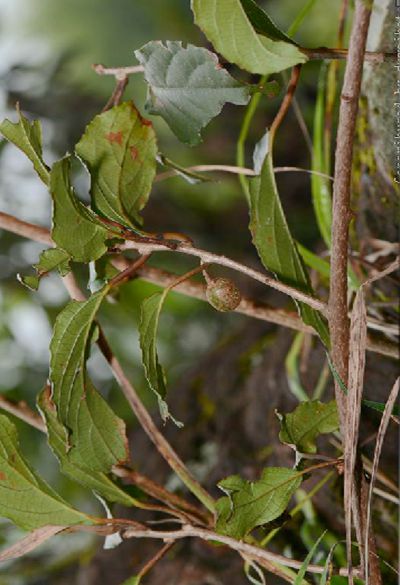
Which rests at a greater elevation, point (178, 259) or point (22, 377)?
point (178, 259)

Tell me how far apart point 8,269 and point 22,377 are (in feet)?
0.70

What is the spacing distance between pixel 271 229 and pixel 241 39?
0.37 feet

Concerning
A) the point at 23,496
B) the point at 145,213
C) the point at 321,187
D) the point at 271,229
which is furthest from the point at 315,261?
the point at 145,213

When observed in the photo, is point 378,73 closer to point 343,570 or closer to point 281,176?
point 343,570

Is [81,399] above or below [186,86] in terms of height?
below

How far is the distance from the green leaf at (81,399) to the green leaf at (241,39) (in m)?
0.15

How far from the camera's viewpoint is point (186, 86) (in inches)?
15.2

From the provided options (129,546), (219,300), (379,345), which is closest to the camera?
(219,300)

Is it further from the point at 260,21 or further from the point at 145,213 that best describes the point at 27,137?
the point at 145,213

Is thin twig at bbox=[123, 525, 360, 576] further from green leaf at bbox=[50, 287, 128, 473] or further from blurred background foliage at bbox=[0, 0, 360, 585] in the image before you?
blurred background foliage at bbox=[0, 0, 360, 585]

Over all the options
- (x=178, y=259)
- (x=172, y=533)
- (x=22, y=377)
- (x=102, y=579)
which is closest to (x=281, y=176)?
(x=178, y=259)

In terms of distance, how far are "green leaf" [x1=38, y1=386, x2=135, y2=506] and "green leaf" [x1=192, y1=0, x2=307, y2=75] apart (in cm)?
22

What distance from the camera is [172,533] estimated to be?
45 cm

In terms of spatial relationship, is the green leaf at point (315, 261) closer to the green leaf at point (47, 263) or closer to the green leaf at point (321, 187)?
the green leaf at point (321, 187)
